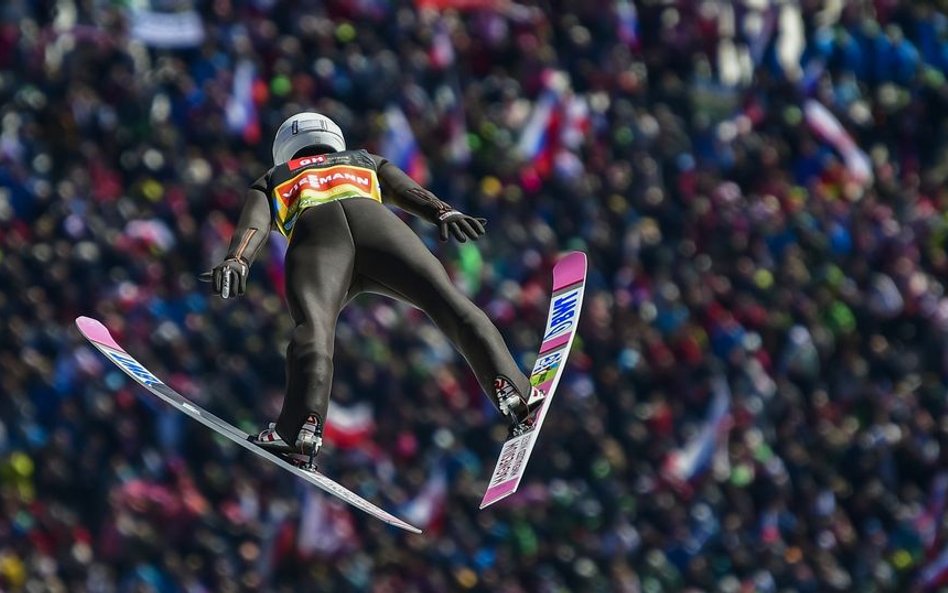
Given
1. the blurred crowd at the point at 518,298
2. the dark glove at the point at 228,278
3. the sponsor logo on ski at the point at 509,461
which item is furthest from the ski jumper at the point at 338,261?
the blurred crowd at the point at 518,298

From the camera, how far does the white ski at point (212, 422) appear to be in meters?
7.98

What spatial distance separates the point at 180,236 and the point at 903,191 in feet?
22.0

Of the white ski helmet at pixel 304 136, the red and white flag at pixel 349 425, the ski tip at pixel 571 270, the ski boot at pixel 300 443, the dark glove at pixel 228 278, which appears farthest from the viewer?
the red and white flag at pixel 349 425

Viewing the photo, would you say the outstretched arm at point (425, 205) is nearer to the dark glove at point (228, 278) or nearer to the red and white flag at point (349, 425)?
the dark glove at point (228, 278)

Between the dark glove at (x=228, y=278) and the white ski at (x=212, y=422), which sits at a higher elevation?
the dark glove at (x=228, y=278)

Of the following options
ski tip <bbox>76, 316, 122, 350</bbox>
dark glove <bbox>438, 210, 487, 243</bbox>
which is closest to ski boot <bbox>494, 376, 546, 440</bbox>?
dark glove <bbox>438, 210, 487, 243</bbox>

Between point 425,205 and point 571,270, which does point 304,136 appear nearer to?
point 425,205

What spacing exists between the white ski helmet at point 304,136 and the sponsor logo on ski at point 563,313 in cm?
143

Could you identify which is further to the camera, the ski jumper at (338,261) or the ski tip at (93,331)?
the ski tip at (93,331)

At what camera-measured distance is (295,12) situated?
16.5 meters

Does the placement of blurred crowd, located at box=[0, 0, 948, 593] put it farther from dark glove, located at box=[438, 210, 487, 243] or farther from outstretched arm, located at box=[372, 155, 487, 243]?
dark glove, located at box=[438, 210, 487, 243]

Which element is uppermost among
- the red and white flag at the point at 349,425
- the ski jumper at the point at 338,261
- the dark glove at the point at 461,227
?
the dark glove at the point at 461,227

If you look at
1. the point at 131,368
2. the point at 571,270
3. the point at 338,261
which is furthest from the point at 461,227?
the point at 131,368

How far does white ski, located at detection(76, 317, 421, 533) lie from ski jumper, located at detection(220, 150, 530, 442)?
0.68ft
